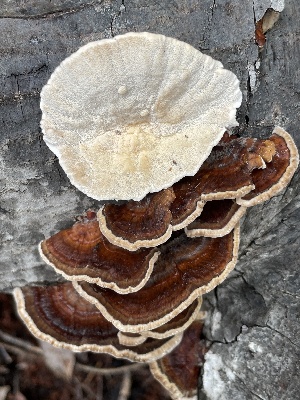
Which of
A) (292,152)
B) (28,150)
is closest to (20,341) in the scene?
(28,150)

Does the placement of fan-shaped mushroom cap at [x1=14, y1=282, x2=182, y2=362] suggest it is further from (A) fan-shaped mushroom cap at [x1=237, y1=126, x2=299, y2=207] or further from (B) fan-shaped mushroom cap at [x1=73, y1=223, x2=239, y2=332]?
(A) fan-shaped mushroom cap at [x1=237, y1=126, x2=299, y2=207]

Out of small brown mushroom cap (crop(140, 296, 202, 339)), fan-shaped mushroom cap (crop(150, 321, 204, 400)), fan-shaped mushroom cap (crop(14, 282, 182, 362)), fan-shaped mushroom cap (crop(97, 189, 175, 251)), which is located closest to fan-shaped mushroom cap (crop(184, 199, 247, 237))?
fan-shaped mushroom cap (crop(97, 189, 175, 251))

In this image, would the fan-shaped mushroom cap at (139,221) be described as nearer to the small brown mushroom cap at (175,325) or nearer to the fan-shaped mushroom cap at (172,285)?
the fan-shaped mushroom cap at (172,285)

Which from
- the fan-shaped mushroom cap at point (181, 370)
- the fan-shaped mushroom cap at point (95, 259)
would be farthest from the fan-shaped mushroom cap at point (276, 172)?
the fan-shaped mushroom cap at point (181, 370)

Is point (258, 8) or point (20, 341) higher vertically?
point (258, 8)

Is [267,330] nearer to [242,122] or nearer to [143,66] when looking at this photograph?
[242,122]

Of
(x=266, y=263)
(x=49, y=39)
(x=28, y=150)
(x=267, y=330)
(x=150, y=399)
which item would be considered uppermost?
(x=49, y=39)
